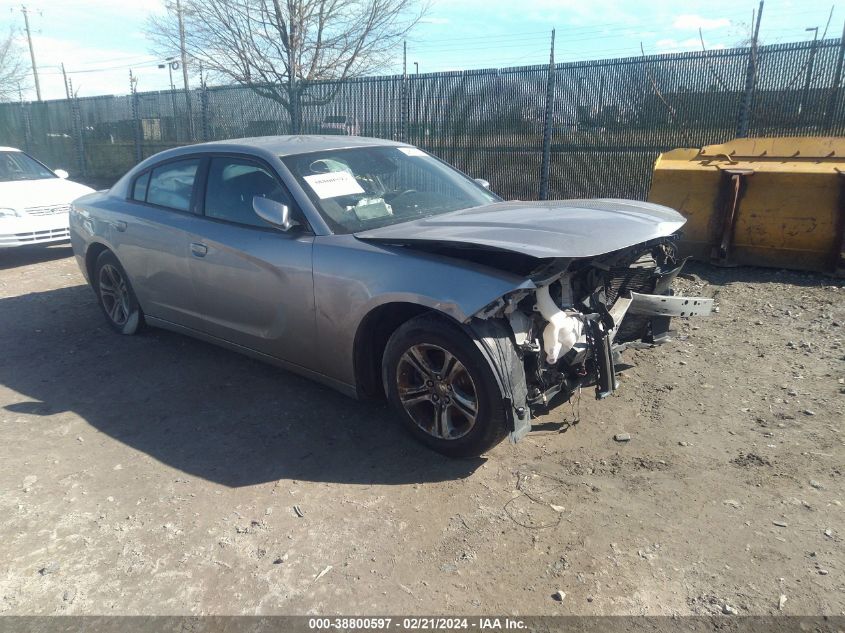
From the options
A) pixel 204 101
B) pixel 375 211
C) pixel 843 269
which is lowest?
pixel 843 269

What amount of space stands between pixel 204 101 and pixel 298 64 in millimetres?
2764

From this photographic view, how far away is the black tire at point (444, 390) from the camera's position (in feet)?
10.3

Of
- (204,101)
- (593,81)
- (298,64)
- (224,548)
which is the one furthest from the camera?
(204,101)

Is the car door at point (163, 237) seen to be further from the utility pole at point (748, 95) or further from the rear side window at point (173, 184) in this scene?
the utility pole at point (748, 95)

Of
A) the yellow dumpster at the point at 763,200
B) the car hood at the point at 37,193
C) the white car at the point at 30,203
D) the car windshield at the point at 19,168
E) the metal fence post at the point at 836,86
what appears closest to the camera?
the yellow dumpster at the point at 763,200

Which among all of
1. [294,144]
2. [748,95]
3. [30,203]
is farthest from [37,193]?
[748,95]

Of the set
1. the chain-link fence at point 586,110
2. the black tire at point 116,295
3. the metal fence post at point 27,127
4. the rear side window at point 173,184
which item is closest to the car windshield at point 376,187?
the rear side window at point 173,184

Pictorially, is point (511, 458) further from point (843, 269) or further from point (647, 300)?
point (843, 269)

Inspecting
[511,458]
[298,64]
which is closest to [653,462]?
[511,458]

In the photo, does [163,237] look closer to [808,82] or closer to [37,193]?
[37,193]

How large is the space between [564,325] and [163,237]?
313 cm

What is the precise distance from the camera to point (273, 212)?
3.81 m

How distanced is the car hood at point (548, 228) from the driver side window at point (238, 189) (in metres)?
0.82

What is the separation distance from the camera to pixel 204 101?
15555 mm
